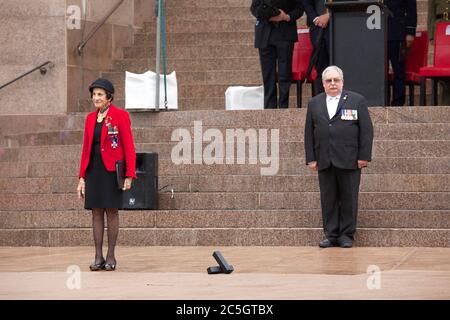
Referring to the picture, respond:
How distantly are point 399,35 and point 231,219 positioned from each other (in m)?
4.95

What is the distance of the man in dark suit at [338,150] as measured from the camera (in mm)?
14586

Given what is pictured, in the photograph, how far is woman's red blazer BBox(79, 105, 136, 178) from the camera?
12.7 metres

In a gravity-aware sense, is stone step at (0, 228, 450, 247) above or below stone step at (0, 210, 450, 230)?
below

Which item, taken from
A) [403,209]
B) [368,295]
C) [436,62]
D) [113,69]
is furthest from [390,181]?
[113,69]

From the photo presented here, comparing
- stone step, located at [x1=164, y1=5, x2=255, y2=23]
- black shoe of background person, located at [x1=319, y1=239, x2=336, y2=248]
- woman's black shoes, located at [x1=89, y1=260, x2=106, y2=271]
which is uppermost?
stone step, located at [x1=164, y1=5, x2=255, y2=23]

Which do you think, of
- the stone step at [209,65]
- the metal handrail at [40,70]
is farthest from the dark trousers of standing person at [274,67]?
the metal handrail at [40,70]

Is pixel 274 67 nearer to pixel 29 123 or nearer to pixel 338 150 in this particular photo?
pixel 338 150

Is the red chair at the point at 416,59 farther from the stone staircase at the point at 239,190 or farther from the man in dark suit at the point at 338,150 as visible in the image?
the man in dark suit at the point at 338,150

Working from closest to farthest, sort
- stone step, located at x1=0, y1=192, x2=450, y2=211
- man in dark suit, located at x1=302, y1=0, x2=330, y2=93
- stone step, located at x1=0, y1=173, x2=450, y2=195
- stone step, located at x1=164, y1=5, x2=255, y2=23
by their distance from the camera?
stone step, located at x1=0, y1=192, x2=450, y2=211 < stone step, located at x1=0, y1=173, x2=450, y2=195 < man in dark suit, located at x1=302, y1=0, x2=330, y2=93 < stone step, located at x1=164, y1=5, x2=255, y2=23

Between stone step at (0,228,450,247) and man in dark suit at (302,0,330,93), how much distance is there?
4.64m

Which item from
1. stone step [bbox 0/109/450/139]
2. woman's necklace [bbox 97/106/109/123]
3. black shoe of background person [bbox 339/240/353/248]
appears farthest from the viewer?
stone step [bbox 0/109/450/139]

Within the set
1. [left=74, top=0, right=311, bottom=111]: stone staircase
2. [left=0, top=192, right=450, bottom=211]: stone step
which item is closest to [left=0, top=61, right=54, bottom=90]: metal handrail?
[left=74, top=0, right=311, bottom=111]: stone staircase

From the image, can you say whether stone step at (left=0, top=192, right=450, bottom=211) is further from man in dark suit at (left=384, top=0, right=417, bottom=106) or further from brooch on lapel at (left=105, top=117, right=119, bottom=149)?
man in dark suit at (left=384, top=0, right=417, bottom=106)

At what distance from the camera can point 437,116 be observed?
57.2 ft
